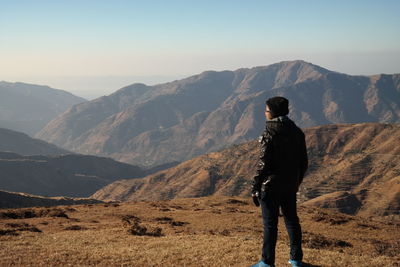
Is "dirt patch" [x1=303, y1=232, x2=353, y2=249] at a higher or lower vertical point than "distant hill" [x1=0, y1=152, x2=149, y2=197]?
higher

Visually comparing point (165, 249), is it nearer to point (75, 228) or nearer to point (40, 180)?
point (75, 228)

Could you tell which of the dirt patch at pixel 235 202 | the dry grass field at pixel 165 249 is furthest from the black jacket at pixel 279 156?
the dirt patch at pixel 235 202

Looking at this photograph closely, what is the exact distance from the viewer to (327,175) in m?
100

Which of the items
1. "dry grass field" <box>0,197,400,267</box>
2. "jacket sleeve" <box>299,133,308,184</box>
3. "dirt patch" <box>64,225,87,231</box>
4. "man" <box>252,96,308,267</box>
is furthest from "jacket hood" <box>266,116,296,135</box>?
"dirt patch" <box>64,225,87,231</box>

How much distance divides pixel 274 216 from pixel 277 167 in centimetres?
109

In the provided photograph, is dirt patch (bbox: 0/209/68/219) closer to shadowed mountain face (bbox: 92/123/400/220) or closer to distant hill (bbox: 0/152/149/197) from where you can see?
shadowed mountain face (bbox: 92/123/400/220)

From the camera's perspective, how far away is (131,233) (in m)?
17.3

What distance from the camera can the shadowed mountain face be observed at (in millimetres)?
77688

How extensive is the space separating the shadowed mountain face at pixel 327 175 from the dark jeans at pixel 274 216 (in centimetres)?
6856

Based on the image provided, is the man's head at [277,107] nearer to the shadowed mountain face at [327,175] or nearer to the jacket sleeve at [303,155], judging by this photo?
the jacket sleeve at [303,155]

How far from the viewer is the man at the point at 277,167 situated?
8.88 m

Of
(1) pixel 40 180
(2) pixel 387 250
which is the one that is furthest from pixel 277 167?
(1) pixel 40 180

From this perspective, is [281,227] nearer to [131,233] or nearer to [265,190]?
[131,233]

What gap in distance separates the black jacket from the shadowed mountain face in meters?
69.2
